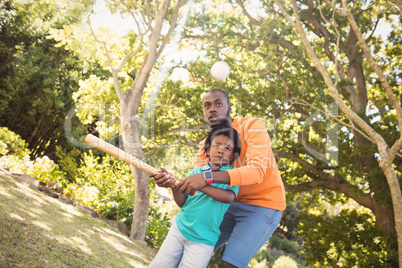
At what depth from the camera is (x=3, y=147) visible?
8672 millimetres

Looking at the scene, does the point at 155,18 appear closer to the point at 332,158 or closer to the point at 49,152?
the point at 332,158

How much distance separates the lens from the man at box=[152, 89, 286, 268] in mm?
2281

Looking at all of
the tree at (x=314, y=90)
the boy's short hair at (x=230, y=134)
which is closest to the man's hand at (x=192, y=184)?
the boy's short hair at (x=230, y=134)

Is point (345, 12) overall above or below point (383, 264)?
above

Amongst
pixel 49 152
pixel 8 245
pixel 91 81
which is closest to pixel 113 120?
pixel 91 81

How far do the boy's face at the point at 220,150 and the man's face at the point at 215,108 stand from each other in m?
0.24

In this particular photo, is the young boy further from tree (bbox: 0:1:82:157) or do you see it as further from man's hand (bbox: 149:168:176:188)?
tree (bbox: 0:1:82:157)

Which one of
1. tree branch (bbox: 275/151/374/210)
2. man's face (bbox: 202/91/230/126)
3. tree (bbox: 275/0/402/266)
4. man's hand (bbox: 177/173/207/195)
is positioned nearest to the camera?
man's hand (bbox: 177/173/207/195)

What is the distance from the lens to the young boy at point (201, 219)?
2.29 metres

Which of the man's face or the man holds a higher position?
the man's face

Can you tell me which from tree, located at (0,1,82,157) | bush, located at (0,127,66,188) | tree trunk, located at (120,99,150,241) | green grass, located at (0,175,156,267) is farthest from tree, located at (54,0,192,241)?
tree, located at (0,1,82,157)

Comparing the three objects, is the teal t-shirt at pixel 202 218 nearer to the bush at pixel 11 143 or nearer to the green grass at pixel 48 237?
the green grass at pixel 48 237

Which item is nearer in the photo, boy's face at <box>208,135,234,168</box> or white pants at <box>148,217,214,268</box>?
white pants at <box>148,217,214,268</box>

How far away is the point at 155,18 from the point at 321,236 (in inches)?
305
